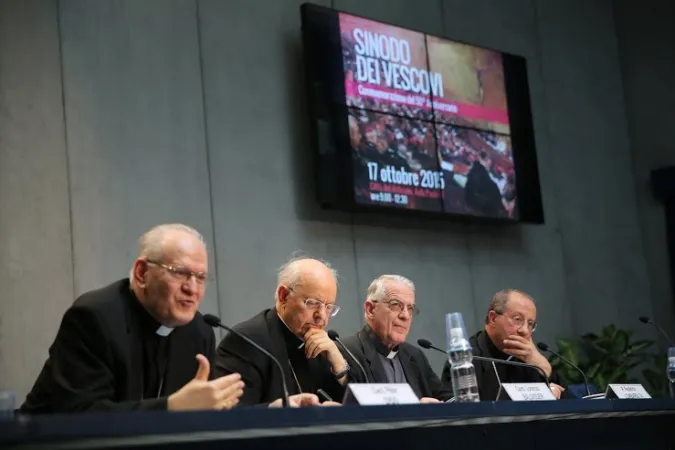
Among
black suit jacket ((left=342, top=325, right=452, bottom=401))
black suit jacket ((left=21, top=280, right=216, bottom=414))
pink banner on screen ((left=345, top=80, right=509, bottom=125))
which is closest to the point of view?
black suit jacket ((left=21, top=280, right=216, bottom=414))

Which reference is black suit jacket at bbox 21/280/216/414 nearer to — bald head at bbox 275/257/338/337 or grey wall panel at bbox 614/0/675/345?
bald head at bbox 275/257/338/337

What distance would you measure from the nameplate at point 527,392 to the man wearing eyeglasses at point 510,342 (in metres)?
1.15

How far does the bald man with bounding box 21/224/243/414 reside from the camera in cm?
281

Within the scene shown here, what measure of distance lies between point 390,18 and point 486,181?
49.2 inches

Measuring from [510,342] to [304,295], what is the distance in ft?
4.56

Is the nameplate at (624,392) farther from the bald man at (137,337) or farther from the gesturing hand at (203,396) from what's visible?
the gesturing hand at (203,396)

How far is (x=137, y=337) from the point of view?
3109mm

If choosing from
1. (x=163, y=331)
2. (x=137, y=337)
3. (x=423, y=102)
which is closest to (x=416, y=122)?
(x=423, y=102)

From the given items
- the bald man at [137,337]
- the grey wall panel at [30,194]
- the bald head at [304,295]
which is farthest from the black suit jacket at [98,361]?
the grey wall panel at [30,194]

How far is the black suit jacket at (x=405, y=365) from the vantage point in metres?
4.31

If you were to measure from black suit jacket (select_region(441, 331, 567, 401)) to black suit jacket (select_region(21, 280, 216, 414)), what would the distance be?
180cm

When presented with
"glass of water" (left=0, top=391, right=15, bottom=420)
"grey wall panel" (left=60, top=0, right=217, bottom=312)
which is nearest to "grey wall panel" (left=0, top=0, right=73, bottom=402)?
"grey wall panel" (left=60, top=0, right=217, bottom=312)

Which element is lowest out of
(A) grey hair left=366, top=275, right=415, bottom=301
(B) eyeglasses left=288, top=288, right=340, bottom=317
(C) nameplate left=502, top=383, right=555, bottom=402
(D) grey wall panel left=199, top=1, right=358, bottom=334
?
(C) nameplate left=502, top=383, right=555, bottom=402

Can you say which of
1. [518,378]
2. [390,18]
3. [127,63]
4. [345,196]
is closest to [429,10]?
[390,18]
